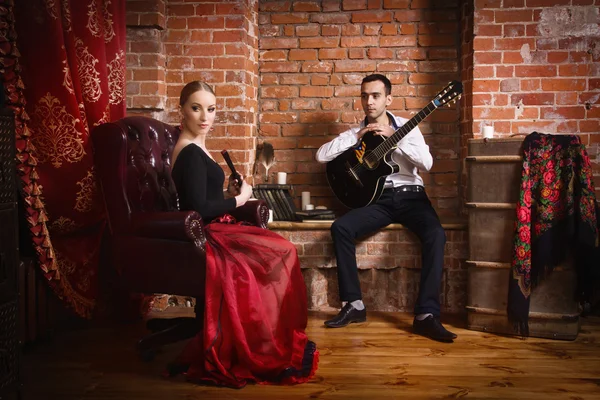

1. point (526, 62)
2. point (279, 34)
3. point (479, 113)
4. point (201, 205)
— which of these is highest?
point (279, 34)

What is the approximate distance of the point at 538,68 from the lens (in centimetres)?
372

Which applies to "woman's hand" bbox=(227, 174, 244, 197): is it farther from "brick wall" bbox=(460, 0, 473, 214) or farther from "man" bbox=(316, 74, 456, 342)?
"brick wall" bbox=(460, 0, 473, 214)

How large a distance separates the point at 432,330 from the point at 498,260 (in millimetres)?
486

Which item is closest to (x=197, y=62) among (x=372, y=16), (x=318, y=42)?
(x=318, y=42)

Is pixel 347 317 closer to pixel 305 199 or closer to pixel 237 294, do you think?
pixel 305 199

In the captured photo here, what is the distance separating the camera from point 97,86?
10.2 ft

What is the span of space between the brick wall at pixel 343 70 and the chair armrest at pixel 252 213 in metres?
1.13

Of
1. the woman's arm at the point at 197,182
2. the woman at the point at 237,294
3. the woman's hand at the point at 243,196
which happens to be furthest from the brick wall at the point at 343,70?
the woman's arm at the point at 197,182

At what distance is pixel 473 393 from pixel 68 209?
1939mm

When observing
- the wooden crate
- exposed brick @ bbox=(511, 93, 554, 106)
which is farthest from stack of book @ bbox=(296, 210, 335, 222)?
exposed brick @ bbox=(511, 93, 554, 106)

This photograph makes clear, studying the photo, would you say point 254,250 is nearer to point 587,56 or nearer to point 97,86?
point 97,86

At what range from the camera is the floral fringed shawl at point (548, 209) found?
302cm

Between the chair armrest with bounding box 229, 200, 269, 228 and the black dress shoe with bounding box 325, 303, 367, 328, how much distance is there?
0.66 m

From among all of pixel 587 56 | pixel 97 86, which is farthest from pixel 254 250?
pixel 587 56
